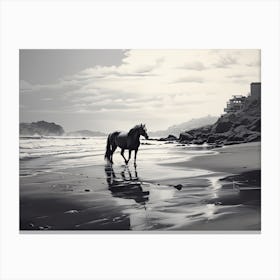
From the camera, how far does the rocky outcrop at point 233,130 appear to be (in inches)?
152

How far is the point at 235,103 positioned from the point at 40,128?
163 centimetres

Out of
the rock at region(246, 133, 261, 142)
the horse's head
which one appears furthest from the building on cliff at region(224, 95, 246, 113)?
the horse's head

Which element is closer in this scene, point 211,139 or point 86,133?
point 86,133

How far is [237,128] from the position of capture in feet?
12.9

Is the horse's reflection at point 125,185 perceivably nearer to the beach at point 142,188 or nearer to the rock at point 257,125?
the beach at point 142,188

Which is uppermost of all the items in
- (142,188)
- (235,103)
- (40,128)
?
(235,103)

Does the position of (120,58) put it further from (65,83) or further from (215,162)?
(215,162)

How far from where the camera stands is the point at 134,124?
3.91 meters

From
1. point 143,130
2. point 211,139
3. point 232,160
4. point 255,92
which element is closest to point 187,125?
point 211,139

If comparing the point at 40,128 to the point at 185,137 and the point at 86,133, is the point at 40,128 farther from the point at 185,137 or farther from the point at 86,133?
the point at 185,137
